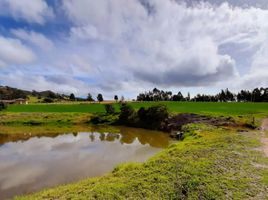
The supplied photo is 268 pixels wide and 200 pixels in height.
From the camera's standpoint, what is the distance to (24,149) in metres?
34.2

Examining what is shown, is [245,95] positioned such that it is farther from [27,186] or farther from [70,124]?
[27,186]

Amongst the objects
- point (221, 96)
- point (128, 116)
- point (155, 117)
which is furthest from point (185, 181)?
point (221, 96)

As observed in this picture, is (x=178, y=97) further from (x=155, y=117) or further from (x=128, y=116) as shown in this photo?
(x=155, y=117)

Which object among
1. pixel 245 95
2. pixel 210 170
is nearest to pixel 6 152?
pixel 210 170

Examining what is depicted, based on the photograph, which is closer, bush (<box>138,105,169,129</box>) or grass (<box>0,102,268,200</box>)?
grass (<box>0,102,268,200</box>)

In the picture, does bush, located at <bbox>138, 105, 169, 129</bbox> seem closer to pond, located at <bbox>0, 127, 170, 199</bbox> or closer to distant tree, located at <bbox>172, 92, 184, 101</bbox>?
pond, located at <bbox>0, 127, 170, 199</bbox>

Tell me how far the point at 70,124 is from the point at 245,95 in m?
93.3

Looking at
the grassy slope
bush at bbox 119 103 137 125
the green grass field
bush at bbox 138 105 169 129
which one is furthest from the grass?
bush at bbox 119 103 137 125

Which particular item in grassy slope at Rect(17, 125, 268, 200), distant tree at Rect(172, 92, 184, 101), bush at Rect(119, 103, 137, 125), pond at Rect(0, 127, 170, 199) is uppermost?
distant tree at Rect(172, 92, 184, 101)

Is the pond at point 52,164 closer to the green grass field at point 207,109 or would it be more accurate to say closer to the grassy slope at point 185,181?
the grassy slope at point 185,181

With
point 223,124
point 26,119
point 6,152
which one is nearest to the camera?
point 6,152

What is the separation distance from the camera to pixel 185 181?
550 inches

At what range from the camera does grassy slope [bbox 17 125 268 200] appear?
12625 mm

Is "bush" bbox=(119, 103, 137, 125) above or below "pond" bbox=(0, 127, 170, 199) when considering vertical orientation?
above
